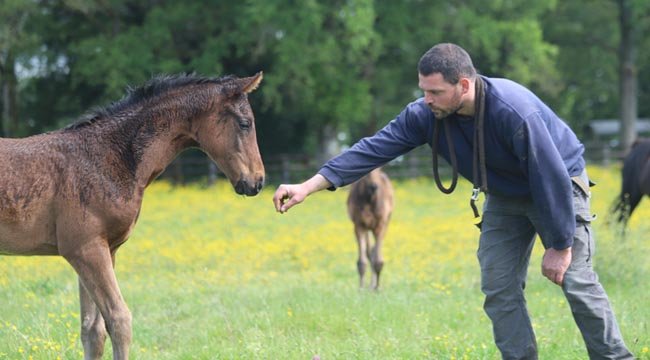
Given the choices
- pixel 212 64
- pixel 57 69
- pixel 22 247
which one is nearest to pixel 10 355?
pixel 22 247

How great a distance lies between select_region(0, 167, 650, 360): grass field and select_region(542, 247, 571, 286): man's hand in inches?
60.8

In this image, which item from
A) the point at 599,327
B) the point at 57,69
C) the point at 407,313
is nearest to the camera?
the point at 599,327

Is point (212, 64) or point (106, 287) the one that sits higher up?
point (212, 64)

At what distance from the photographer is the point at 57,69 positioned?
34094 millimetres

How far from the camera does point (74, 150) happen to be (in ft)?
18.9

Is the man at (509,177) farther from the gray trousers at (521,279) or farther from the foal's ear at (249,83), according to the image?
the foal's ear at (249,83)

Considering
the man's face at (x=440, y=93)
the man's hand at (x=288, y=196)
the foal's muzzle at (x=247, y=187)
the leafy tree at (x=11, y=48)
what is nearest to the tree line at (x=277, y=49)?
the leafy tree at (x=11, y=48)

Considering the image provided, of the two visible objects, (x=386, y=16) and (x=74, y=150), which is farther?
(x=386, y=16)

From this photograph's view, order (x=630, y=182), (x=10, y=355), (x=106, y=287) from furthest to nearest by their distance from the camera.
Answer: (x=630, y=182), (x=10, y=355), (x=106, y=287)

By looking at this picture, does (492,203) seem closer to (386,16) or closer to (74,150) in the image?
(74,150)

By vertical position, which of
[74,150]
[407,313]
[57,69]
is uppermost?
[57,69]

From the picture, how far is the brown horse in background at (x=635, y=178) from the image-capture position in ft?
45.3

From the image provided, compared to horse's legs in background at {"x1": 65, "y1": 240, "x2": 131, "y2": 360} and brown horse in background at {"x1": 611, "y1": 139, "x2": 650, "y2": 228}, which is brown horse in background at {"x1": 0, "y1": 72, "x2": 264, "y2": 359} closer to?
horse's legs in background at {"x1": 65, "y1": 240, "x2": 131, "y2": 360}

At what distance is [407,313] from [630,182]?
7928mm
